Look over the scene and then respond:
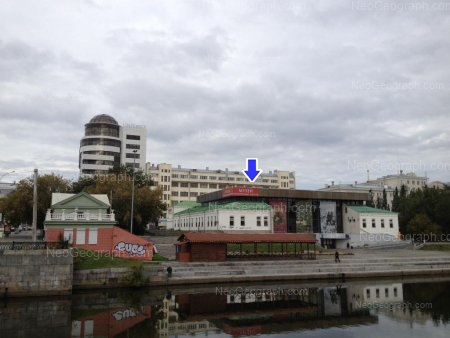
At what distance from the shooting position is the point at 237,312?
1119 inches

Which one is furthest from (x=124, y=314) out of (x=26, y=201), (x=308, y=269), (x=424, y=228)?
(x=424, y=228)

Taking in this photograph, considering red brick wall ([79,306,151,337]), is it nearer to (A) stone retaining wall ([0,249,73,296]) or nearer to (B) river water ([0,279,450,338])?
(B) river water ([0,279,450,338])

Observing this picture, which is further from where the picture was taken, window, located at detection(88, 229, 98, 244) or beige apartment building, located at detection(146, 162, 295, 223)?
beige apartment building, located at detection(146, 162, 295, 223)

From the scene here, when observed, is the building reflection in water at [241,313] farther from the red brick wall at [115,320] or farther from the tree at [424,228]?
the tree at [424,228]

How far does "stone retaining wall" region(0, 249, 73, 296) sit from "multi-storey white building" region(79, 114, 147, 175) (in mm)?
86140

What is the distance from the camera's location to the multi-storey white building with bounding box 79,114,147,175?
122 meters

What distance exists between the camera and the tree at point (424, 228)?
71438mm

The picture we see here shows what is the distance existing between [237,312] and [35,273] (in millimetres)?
17329

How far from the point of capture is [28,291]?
3347 cm

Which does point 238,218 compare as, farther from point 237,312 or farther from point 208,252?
point 237,312

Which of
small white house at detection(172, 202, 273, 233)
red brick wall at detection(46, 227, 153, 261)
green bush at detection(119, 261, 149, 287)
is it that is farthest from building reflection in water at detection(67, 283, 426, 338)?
small white house at detection(172, 202, 273, 233)

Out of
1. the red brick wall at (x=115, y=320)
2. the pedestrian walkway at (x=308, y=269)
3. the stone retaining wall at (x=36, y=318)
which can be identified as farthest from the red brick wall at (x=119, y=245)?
the red brick wall at (x=115, y=320)

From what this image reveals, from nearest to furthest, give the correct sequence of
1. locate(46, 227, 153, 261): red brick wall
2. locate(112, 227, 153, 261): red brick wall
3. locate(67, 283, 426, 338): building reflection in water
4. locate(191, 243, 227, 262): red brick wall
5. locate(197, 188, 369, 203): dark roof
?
1. locate(67, 283, 426, 338): building reflection in water
2. locate(46, 227, 153, 261): red brick wall
3. locate(112, 227, 153, 261): red brick wall
4. locate(191, 243, 227, 262): red brick wall
5. locate(197, 188, 369, 203): dark roof

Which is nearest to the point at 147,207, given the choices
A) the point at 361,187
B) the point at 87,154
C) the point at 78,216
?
the point at 78,216
